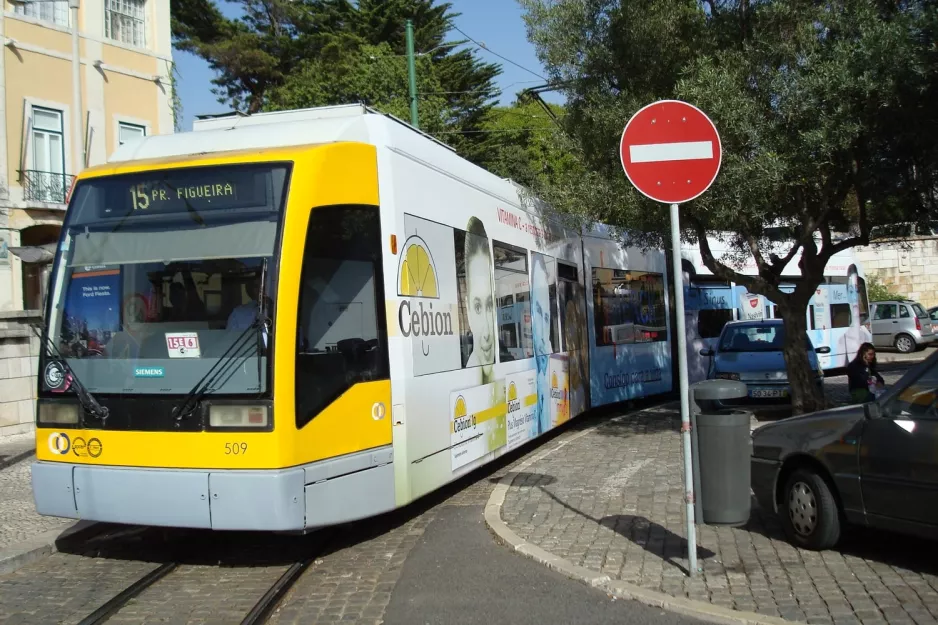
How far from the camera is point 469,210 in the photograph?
8.85 m

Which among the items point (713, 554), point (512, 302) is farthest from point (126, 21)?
point (713, 554)

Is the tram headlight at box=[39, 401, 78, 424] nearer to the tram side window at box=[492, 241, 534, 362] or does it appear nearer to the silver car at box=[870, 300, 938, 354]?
the tram side window at box=[492, 241, 534, 362]

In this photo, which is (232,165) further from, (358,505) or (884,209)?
(884,209)

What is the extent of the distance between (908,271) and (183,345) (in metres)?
47.2

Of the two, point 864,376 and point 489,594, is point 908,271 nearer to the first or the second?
point 864,376

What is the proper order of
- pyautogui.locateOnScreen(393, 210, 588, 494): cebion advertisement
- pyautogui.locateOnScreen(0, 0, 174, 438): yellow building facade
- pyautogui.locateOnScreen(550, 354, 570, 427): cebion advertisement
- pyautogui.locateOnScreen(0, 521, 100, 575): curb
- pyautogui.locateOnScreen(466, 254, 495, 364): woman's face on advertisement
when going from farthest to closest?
pyautogui.locateOnScreen(0, 0, 174, 438): yellow building facade < pyautogui.locateOnScreen(550, 354, 570, 427): cebion advertisement < pyautogui.locateOnScreen(466, 254, 495, 364): woman's face on advertisement < pyautogui.locateOnScreen(393, 210, 588, 494): cebion advertisement < pyautogui.locateOnScreen(0, 521, 100, 575): curb

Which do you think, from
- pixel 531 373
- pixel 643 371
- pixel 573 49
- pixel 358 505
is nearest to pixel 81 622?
pixel 358 505

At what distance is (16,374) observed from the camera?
12695 mm

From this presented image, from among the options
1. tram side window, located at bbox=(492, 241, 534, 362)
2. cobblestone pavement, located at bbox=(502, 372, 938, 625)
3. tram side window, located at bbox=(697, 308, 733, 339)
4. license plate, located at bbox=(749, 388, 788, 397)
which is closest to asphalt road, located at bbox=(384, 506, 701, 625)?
cobblestone pavement, located at bbox=(502, 372, 938, 625)

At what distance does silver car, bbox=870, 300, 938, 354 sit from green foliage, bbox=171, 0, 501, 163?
17.2m

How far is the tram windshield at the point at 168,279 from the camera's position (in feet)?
20.0

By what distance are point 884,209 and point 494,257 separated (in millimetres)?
5550

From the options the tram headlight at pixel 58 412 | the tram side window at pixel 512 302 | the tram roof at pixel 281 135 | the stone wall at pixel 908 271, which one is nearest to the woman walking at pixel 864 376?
the tram side window at pixel 512 302

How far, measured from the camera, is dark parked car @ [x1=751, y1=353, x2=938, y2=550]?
5508 mm
